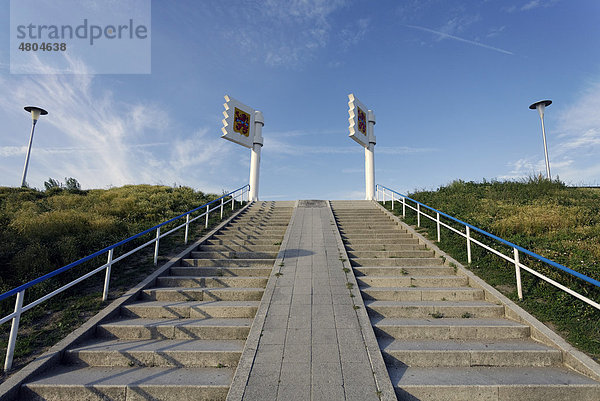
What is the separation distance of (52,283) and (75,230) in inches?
114

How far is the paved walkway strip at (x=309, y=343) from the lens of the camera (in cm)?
314

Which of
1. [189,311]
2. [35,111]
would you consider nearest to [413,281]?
[189,311]

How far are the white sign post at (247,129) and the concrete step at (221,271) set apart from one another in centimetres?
1019

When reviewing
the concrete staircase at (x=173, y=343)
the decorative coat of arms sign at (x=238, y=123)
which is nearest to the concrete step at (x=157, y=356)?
the concrete staircase at (x=173, y=343)

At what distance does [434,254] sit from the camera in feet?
25.5

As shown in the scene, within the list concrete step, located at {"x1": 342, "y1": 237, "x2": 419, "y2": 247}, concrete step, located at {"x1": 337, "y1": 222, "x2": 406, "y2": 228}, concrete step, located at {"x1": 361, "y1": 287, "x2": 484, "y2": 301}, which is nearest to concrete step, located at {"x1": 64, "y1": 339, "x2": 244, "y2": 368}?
concrete step, located at {"x1": 361, "y1": 287, "x2": 484, "y2": 301}

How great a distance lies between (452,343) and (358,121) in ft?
46.6

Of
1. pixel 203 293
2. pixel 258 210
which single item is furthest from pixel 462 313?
pixel 258 210

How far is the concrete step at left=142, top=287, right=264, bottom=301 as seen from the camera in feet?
18.3

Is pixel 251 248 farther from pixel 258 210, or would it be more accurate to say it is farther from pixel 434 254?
pixel 258 210

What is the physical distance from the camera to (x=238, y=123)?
1703 cm

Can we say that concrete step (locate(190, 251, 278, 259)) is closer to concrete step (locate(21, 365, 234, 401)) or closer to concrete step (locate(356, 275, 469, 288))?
concrete step (locate(356, 275, 469, 288))

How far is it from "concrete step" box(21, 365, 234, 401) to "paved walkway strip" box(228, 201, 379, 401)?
442 mm

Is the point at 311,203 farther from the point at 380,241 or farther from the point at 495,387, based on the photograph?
the point at 495,387
